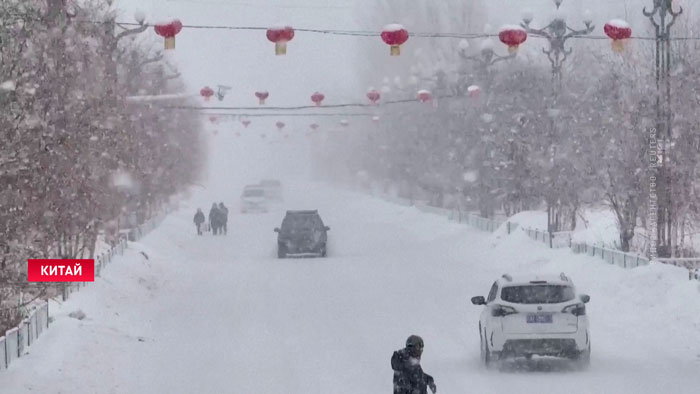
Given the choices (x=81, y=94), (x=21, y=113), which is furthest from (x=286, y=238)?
(x=21, y=113)

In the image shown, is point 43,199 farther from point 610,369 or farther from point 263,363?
point 610,369

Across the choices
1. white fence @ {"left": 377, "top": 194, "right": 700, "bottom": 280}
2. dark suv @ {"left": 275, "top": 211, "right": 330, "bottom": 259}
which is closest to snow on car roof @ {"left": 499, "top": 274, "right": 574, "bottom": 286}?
white fence @ {"left": 377, "top": 194, "right": 700, "bottom": 280}

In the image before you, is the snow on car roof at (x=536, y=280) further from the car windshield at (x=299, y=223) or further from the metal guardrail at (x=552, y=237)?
the car windshield at (x=299, y=223)

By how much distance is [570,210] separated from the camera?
48000mm

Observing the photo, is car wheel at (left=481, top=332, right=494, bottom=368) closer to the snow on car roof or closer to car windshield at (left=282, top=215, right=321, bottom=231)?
the snow on car roof

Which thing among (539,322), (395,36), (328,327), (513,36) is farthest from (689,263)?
(539,322)

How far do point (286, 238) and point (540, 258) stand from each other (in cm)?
1105

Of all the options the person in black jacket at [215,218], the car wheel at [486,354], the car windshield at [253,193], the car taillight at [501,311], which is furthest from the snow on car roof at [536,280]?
the car windshield at [253,193]
